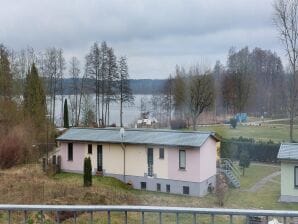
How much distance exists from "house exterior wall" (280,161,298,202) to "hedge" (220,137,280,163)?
1.68 meters

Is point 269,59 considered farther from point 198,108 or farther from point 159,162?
point 159,162

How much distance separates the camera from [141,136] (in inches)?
374

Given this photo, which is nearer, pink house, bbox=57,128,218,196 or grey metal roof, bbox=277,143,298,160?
grey metal roof, bbox=277,143,298,160

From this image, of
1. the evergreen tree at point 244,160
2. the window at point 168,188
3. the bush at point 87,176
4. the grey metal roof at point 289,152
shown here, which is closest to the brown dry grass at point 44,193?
the bush at point 87,176

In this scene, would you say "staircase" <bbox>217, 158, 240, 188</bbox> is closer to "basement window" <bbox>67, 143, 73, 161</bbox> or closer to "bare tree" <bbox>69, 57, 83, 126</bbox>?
"bare tree" <bbox>69, 57, 83, 126</bbox>

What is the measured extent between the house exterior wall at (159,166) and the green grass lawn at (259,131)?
27.5 inches

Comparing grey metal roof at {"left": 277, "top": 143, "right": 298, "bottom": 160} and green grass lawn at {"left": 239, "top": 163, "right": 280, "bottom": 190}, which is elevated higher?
grey metal roof at {"left": 277, "top": 143, "right": 298, "bottom": 160}

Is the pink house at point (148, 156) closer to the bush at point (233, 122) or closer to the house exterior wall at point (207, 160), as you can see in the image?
the house exterior wall at point (207, 160)

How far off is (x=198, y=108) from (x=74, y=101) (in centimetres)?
374

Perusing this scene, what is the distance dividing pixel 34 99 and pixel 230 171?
458 centimetres

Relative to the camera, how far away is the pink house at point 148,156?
8648 millimetres

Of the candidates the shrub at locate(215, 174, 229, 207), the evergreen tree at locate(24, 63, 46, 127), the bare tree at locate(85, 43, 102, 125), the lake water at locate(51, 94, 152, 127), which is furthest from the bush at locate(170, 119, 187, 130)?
the evergreen tree at locate(24, 63, 46, 127)

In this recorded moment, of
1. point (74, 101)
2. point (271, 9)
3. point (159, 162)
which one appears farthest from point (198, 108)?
point (74, 101)

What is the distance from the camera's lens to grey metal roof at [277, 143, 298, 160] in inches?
293
